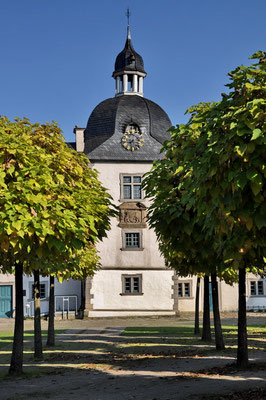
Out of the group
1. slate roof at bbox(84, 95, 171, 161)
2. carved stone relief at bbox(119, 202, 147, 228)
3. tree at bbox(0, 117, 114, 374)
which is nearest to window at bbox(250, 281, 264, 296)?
carved stone relief at bbox(119, 202, 147, 228)

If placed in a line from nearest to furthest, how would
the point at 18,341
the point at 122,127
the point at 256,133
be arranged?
the point at 256,133 < the point at 18,341 < the point at 122,127

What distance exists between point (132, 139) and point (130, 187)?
12.8 ft

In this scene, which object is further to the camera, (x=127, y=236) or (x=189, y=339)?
(x=127, y=236)

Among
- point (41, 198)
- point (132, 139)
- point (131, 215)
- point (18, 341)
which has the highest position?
point (132, 139)

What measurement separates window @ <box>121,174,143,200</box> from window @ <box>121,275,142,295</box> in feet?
19.4

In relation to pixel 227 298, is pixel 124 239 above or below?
above

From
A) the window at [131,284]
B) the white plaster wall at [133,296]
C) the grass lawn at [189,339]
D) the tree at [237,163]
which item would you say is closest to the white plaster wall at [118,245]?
the white plaster wall at [133,296]

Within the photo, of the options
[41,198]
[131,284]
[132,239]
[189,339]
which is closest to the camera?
[41,198]

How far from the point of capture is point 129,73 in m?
48.9

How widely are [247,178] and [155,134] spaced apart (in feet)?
122

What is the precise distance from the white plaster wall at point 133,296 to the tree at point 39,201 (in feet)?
89.5

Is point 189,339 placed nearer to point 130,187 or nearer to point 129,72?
point 130,187

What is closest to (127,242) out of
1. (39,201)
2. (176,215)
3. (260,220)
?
(176,215)

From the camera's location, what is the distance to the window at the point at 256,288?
1811 inches
